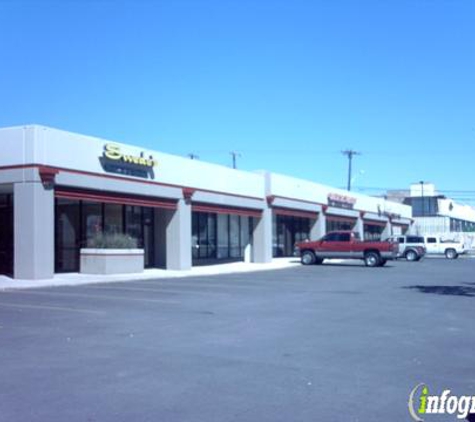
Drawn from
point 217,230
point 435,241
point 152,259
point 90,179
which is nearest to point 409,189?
point 435,241

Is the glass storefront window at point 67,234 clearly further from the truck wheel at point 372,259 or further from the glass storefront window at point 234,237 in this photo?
the truck wheel at point 372,259

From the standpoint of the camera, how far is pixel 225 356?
9625 millimetres

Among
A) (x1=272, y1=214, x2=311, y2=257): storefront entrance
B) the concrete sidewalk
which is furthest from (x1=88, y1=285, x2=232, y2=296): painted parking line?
(x1=272, y1=214, x2=311, y2=257): storefront entrance

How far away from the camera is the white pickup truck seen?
177ft

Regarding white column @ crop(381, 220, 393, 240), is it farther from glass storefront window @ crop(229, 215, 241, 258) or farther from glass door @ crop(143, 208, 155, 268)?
glass door @ crop(143, 208, 155, 268)

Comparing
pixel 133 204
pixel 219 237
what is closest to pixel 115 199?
pixel 133 204

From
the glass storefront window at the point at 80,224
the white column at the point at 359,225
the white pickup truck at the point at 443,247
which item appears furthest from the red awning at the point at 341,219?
the glass storefront window at the point at 80,224

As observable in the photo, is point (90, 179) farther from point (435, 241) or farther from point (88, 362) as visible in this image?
point (435, 241)

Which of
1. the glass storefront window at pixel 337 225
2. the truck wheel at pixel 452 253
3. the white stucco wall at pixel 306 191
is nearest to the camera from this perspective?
the white stucco wall at pixel 306 191

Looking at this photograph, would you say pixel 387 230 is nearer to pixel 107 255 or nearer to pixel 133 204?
pixel 133 204

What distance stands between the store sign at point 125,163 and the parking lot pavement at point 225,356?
30.9ft

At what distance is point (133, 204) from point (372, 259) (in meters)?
15.7

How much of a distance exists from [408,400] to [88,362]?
4.32 metres

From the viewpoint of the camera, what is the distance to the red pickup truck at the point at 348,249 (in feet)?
123
